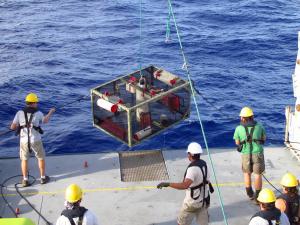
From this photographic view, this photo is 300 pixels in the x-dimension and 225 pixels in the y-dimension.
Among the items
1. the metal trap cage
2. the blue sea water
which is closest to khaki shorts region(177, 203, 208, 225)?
Answer: the metal trap cage

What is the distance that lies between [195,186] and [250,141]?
204cm

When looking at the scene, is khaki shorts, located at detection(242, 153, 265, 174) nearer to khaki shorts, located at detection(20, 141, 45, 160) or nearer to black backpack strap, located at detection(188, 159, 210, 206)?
black backpack strap, located at detection(188, 159, 210, 206)

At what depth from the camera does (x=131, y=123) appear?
33.0 feet

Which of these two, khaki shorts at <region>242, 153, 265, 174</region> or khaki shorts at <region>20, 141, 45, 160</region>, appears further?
khaki shorts at <region>20, 141, 45, 160</region>

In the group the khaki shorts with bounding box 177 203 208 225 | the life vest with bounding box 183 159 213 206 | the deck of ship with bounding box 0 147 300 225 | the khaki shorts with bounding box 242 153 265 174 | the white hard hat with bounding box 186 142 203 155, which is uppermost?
the white hard hat with bounding box 186 142 203 155

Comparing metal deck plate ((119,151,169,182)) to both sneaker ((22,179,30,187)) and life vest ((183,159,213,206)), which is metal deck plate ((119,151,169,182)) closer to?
sneaker ((22,179,30,187))

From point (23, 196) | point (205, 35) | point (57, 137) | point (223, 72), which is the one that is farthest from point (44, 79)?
point (23, 196)

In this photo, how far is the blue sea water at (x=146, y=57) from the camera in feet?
59.5

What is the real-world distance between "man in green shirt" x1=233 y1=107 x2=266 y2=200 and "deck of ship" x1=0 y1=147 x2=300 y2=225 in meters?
0.95

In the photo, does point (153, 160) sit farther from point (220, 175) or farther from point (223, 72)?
point (223, 72)

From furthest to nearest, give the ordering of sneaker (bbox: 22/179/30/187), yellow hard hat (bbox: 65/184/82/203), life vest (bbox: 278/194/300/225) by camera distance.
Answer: sneaker (bbox: 22/179/30/187)
life vest (bbox: 278/194/300/225)
yellow hard hat (bbox: 65/184/82/203)

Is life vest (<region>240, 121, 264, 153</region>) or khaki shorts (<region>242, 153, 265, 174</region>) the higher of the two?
life vest (<region>240, 121, 264, 153</region>)

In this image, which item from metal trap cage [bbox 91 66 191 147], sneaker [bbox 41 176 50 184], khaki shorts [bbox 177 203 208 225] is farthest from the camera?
sneaker [bbox 41 176 50 184]

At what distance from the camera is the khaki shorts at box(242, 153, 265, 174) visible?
31.9ft
